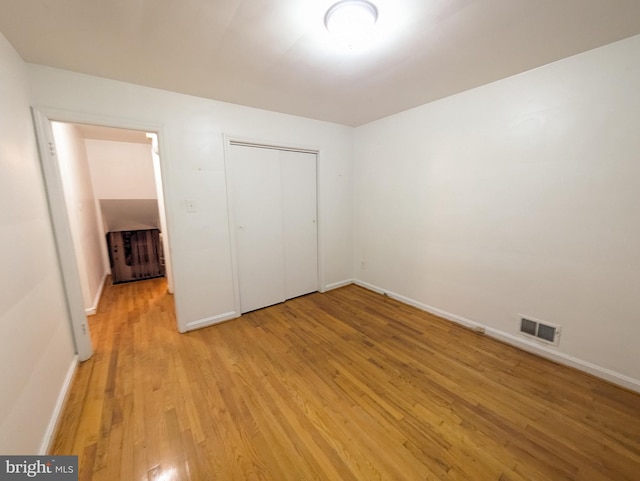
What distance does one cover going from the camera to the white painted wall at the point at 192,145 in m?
1.89

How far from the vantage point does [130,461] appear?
1259mm

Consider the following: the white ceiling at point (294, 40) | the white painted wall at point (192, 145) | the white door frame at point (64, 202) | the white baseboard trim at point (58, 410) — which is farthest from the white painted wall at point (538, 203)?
the white baseboard trim at point (58, 410)

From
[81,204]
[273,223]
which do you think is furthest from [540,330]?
[81,204]

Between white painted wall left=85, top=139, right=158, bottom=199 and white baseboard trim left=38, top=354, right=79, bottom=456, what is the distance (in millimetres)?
3066

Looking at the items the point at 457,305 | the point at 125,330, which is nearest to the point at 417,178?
the point at 457,305

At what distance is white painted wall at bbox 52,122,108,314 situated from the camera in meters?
2.68

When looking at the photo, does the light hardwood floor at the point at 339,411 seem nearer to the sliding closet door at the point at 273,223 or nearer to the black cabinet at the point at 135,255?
the sliding closet door at the point at 273,223

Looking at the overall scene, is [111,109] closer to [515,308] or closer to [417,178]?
[417,178]

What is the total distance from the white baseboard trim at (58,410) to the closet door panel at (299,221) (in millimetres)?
2011

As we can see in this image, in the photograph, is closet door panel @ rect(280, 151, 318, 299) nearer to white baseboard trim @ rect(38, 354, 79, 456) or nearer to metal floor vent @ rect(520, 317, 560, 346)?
white baseboard trim @ rect(38, 354, 79, 456)

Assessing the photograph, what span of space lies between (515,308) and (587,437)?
3.24 feet

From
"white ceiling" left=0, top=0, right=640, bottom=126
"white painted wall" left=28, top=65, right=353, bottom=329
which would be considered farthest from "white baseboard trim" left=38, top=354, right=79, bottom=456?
"white ceiling" left=0, top=0, right=640, bottom=126

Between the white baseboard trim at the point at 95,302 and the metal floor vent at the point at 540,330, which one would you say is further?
the white baseboard trim at the point at 95,302

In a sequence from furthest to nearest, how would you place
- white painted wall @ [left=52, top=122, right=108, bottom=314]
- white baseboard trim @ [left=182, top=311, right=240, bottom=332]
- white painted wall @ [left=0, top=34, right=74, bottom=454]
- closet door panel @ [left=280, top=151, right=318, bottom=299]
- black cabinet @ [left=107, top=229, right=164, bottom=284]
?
black cabinet @ [left=107, top=229, right=164, bottom=284] < closet door panel @ [left=280, top=151, right=318, bottom=299] < white painted wall @ [left=52, top=122, right=108, bottom=314] < white baseboard trim @ [left=182, top=311, right=240, bottom=332] < white painted wall @ [left=0, top=34, right=74, bottom=454]
